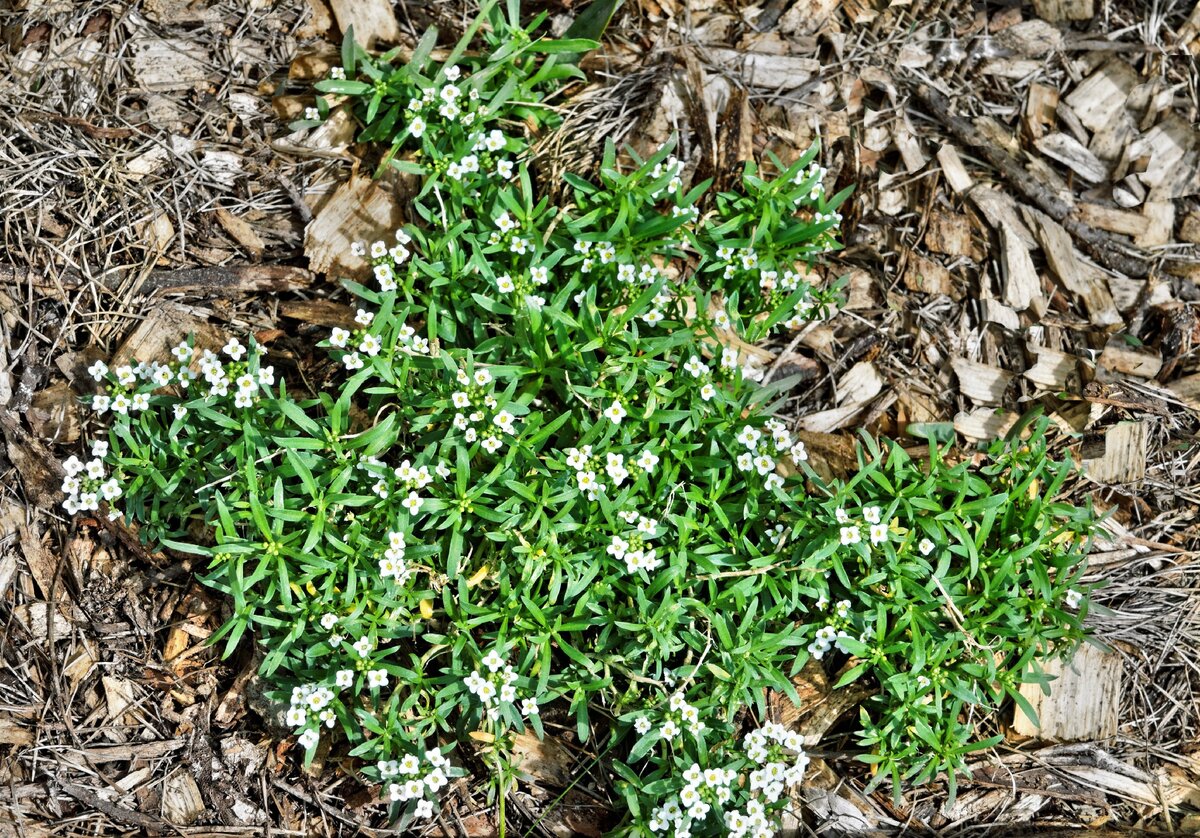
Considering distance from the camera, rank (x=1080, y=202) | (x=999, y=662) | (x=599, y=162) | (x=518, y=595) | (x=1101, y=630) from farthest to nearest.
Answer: (x=1080, y=202) → (x=599, y=162) → (x=1101, y=630) → (x=999, y=662) → (x=518, y=595)

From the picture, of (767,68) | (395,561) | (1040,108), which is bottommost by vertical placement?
(395,561)

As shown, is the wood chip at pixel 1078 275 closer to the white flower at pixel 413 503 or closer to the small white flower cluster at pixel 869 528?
the small white flower cluster at pixel 869 528

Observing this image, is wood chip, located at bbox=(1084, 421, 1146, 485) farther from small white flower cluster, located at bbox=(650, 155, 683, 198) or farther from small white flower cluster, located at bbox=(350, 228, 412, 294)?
small white flower cluster, located at bbox=(350, 228, 412, 294)

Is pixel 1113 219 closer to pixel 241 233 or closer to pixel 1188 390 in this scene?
pixel 1188 390

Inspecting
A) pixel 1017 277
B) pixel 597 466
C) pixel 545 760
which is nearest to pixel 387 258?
pixel 597 466

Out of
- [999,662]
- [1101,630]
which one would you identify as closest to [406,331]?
[999,662]

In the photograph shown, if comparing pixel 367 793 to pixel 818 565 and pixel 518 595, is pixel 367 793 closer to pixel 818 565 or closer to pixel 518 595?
pixel 518 595
